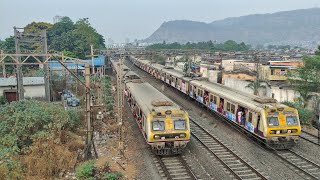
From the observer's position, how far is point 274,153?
58.9ft

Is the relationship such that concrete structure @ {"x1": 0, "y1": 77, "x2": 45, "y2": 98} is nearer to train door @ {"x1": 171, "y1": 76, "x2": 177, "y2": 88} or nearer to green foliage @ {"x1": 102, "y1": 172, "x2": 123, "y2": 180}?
train door @ {"x1": 171, "y1": 76, "x2": 177, "y2": 88}

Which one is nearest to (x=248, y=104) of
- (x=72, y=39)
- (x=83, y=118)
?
(x=83, y=118)

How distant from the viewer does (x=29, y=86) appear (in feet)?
115

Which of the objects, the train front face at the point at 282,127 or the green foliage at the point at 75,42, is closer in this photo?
the train front face at the point at 282,127

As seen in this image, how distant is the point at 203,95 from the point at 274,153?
10846 millimetres

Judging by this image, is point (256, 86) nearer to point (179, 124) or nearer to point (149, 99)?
point (149, 99)

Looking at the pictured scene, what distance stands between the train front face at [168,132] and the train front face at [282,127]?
4.38 m

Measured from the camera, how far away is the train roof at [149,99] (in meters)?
18.5

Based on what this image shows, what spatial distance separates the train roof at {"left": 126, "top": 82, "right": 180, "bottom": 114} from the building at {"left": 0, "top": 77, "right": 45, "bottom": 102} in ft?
39.4

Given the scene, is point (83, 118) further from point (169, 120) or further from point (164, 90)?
point (164, 90)

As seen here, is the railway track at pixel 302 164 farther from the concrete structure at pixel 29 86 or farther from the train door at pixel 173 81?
the concrete structure at pixel 29 86

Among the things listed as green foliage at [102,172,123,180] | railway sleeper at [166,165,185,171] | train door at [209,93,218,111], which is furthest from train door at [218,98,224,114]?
green foliage at [102,172,123,180]

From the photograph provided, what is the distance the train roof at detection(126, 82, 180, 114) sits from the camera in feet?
60.7

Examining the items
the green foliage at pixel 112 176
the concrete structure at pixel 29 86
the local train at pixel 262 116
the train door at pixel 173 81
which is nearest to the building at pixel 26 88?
the concrete structure at pixel 29 86
